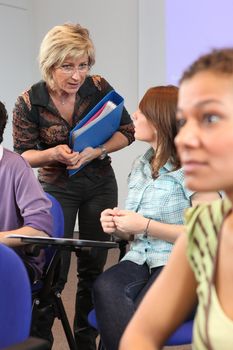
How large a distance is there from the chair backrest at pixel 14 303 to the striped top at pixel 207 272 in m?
0.61

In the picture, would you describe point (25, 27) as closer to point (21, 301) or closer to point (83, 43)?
point (83, 43)

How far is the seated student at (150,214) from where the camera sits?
1.91m

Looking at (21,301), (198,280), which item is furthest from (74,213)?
(198,280)

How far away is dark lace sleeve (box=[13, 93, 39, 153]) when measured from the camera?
249cm

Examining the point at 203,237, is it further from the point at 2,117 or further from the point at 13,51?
the point at 13,51

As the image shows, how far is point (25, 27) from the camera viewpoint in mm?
5223

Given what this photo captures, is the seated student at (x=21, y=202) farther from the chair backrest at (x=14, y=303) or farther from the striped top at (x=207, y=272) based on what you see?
the striped top at (x=207, y=272)

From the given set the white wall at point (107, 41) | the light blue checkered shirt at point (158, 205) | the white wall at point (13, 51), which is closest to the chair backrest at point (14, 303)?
the light blue checkered shirt at point (158, 205)

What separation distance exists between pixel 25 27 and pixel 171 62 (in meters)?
1.79

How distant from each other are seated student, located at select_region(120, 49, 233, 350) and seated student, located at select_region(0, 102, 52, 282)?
116 cm

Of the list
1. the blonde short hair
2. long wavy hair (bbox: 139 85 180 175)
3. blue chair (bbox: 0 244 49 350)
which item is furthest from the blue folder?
blue chair (bbox: 0 244 49 350)

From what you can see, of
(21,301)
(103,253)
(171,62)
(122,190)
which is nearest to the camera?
(21,301)

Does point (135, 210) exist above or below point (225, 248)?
below

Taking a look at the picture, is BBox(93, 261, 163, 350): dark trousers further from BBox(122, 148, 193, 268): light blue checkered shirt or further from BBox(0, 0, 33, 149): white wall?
BBox(0, 0, 33, 149): white wall
